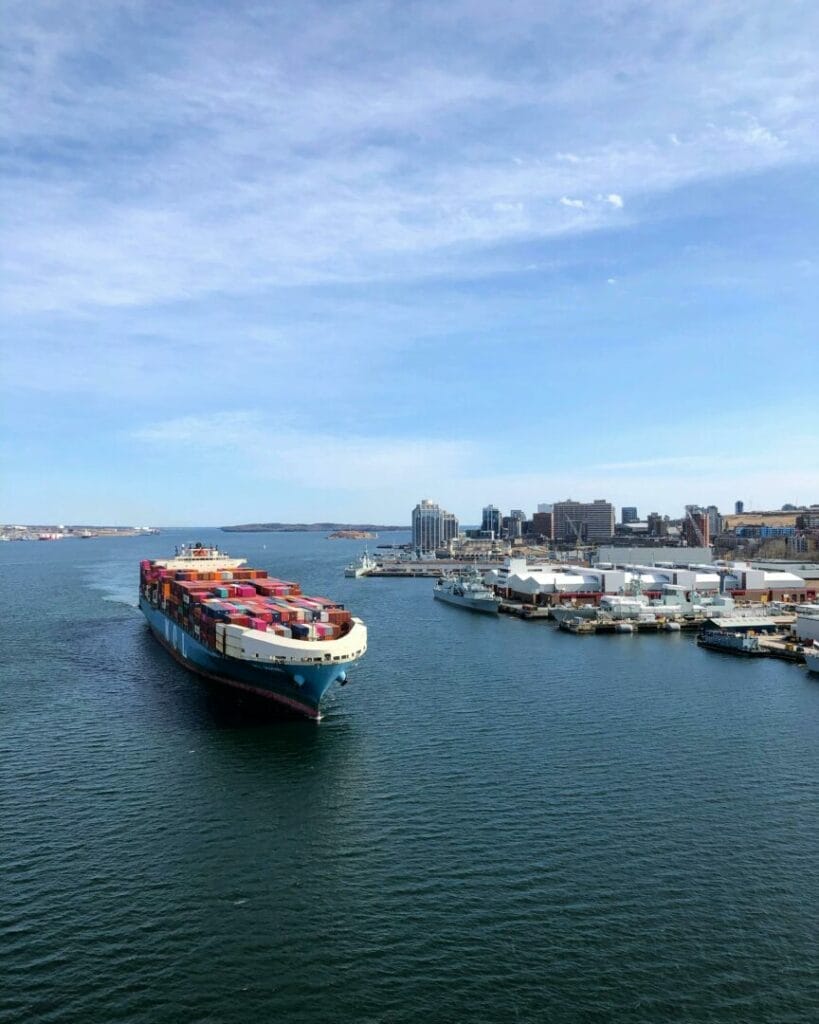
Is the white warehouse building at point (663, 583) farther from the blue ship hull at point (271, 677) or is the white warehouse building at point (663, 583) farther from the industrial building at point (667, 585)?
the blue ship hull at point (271, 677)

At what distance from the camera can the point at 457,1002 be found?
16703 millimetres

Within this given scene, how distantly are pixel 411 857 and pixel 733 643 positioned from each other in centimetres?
4809

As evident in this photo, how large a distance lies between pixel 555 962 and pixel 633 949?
6.74 feet

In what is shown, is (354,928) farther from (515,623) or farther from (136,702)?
(515,623)

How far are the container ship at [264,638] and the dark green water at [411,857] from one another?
2.10m

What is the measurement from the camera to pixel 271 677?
39969 millimetres

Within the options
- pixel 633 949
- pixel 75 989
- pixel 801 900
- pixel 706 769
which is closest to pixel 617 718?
pixel 706 769

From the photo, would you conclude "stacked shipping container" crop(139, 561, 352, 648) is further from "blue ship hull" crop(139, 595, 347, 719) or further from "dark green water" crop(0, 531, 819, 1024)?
"dark green water" crop(0, 531, 819, 1024)

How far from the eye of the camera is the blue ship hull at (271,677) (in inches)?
1510

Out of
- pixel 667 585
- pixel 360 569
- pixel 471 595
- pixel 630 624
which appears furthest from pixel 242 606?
pixel 360 569

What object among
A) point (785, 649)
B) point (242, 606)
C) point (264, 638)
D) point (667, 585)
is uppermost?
point (242, 606)

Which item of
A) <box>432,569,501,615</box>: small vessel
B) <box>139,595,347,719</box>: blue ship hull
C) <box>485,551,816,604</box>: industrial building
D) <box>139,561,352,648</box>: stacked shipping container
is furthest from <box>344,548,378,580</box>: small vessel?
<box>139,595,347,719</box>: blue ship hull

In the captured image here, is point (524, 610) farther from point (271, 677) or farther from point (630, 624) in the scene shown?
point (271, 677)

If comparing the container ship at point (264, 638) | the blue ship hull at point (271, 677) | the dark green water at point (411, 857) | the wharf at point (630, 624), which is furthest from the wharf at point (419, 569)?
the dark green water at point (411, 857)
